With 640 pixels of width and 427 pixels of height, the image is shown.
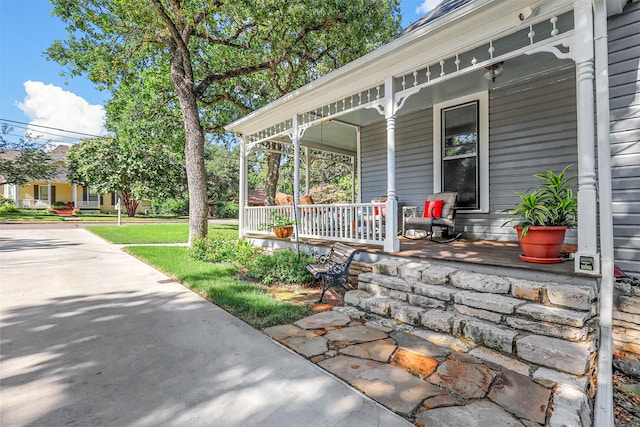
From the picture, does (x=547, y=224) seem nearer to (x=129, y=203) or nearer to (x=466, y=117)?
(x=466, y=117)

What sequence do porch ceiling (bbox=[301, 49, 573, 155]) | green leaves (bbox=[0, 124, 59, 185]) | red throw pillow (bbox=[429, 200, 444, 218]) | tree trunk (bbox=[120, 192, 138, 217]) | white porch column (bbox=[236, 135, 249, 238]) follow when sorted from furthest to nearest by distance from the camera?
1. tree trunk (bbox=[120, 192, 138, 217])
2. green leaves (bbox=[0, 124, 59, 185])
3. white porch column (bbox=[236, 135, 249, 238])
4. red throw pillow (bbox=[429, 200, 444, 218])
5. porch ceiling (bbox=[301, 49, 573, 155])

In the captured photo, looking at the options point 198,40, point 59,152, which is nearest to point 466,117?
point 198,40

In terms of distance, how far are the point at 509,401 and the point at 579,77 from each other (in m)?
2.87

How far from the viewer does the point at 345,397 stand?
6.40ft

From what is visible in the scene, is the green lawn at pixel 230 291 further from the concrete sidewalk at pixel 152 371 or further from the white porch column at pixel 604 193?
the white porch column at pixel 604 193

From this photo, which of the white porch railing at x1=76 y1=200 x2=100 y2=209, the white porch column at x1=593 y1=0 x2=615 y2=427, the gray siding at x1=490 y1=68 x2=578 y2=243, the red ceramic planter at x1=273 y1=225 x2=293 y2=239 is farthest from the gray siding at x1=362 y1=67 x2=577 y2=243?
the white porch railing at x1=76 y1=200 x2=100 y2=209

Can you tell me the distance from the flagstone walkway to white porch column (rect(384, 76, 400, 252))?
1.39m

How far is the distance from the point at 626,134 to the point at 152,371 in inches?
201

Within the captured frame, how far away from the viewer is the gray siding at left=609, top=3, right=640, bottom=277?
334 centimetres

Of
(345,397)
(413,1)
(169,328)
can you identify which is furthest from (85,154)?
(345,397)

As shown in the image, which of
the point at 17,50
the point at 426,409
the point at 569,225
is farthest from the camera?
the point at 17,50

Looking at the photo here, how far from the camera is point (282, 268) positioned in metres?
5.00

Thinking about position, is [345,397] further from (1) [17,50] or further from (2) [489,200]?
(1) [17,50]

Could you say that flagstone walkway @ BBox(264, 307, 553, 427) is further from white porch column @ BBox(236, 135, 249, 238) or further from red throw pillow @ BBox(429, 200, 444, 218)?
white porch column @ BBox(236, 135, 249, 238)
